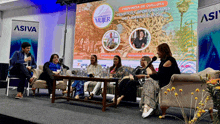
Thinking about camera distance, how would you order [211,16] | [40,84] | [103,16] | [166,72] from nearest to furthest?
1. [166,72]
2. [211,16]
3. [40,84]
4. [103,16]

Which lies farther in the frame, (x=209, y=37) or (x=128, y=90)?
(x=209, y=37)

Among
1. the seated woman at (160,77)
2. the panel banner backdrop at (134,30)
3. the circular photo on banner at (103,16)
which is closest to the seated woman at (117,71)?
the seated woman at (160,77)

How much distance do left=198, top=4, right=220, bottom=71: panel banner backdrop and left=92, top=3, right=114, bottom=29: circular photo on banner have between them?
2.67 metres

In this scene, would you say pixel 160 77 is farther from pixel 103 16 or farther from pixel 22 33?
pixel 22 33

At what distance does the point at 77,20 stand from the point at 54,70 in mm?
2514

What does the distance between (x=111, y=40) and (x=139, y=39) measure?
35.2 inches

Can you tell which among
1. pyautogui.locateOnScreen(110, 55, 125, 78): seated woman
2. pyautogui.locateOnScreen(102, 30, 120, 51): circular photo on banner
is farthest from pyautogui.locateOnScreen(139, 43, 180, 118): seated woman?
pyautogui.locateOnScreen(102, 30, 120, 51): circular photo on banner

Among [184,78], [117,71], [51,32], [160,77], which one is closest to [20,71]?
[117,71]

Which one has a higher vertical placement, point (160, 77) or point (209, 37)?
point (209, 37)

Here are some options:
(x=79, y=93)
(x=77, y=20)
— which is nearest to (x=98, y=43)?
(x=77, y=20)

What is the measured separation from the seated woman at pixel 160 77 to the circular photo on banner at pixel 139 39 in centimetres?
264

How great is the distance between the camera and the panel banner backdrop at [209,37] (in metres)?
3.60

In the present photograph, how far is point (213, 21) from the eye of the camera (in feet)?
12.0

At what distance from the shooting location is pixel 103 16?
6.00m
